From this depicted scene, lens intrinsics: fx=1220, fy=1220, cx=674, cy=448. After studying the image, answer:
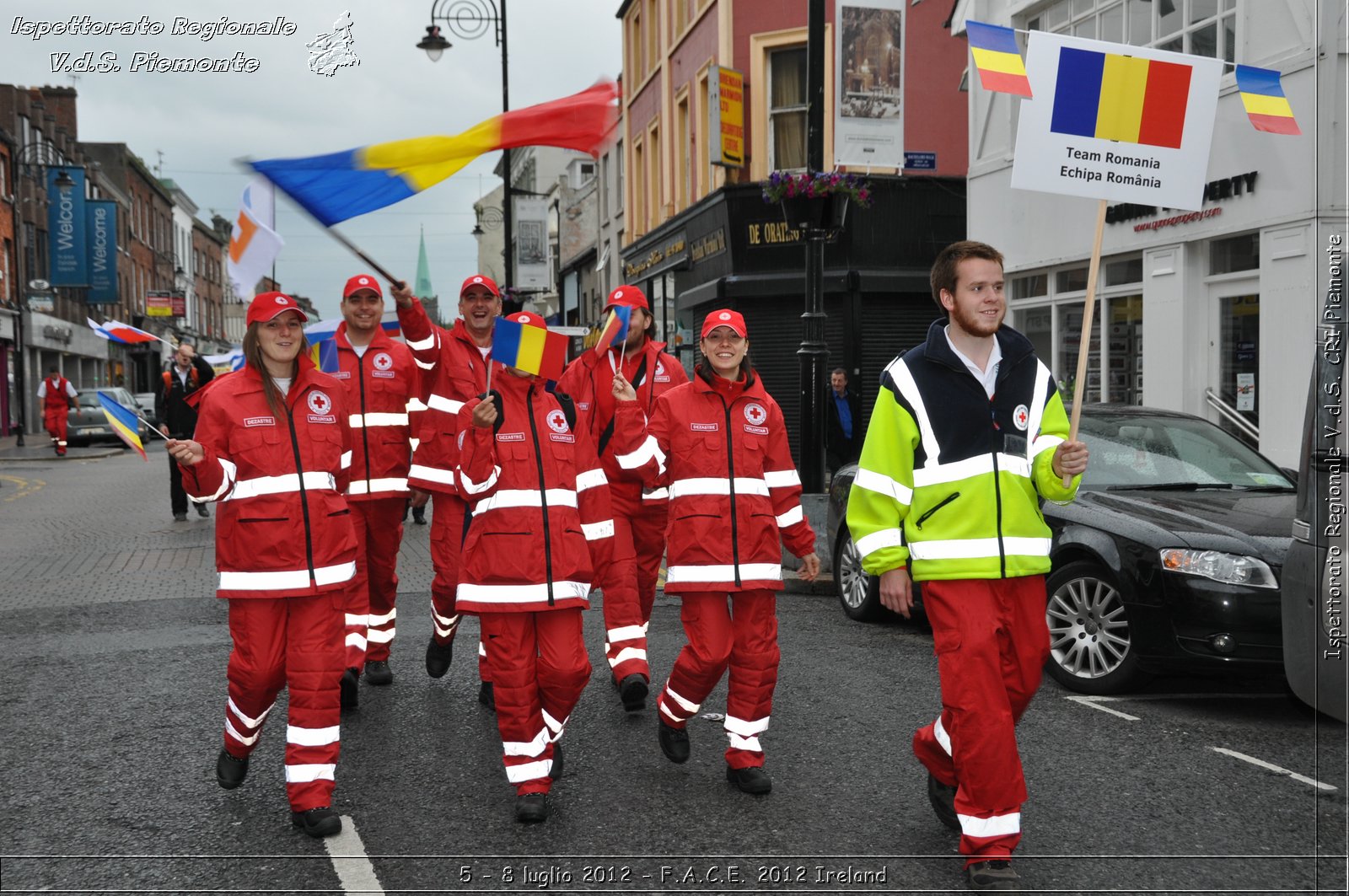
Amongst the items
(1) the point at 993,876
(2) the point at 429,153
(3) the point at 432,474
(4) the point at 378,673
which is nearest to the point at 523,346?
(2) the point at 429,153

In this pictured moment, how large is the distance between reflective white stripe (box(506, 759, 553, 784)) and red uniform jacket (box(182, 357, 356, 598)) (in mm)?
961

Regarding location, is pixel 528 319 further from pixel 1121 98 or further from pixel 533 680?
pixel 1121 98

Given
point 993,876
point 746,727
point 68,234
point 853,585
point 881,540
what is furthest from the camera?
point 68,234

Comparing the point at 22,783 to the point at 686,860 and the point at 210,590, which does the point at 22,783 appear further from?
the point at 210,590

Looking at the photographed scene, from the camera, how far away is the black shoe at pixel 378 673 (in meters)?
6.58

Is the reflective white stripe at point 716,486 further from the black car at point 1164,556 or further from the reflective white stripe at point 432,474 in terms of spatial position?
the reflective white stripe at point 432,474

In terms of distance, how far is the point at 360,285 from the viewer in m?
6.52

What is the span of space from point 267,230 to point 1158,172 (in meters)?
3.43

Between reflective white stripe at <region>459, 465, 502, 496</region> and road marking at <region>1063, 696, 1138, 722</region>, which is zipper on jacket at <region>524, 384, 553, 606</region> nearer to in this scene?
reflective white stripe at <region>459, 465, 502, 496</region>

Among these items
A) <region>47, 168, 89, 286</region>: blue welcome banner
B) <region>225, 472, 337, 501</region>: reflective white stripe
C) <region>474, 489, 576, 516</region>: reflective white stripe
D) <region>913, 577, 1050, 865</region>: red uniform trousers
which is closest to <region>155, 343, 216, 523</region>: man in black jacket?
<region>225, 472, 337, 501</region>: reflective white stripe

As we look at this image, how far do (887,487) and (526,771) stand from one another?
66.8 inches

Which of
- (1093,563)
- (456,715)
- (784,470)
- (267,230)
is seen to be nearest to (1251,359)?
(1093,563)

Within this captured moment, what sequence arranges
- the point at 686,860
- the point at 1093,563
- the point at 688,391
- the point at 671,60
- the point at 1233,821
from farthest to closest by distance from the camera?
the point at 671,60 → the point at 1093,563 → the point at 688,391 → the point at 1233,821 → the point at 686,860

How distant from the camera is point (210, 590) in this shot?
9.62 meters
